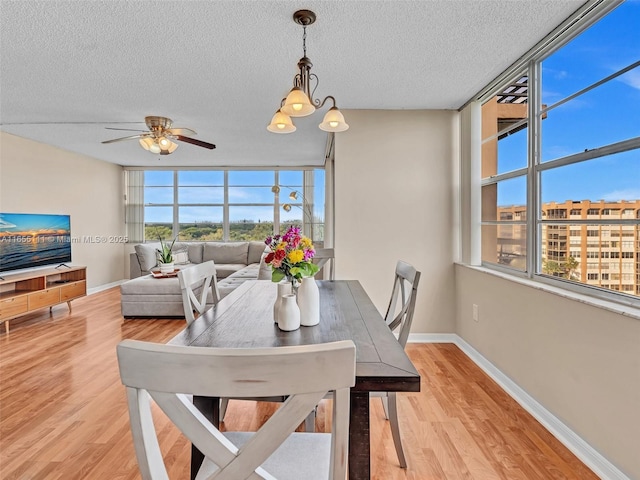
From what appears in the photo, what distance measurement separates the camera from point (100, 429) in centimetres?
208

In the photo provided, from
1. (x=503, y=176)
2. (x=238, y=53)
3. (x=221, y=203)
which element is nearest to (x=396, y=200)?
(x=503, y=176)

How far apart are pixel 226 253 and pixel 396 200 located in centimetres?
422

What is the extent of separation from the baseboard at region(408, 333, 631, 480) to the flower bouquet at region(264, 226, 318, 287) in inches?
64.4

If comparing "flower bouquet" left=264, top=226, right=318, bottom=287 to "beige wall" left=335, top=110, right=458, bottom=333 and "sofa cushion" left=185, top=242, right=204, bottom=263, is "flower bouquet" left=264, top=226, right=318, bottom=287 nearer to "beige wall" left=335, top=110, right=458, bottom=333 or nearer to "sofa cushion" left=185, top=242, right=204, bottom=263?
"beige wall" left=335, top=110, right=458, bottom=333

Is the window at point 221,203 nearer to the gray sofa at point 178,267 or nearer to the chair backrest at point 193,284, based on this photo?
the gray sofa at point 178,267

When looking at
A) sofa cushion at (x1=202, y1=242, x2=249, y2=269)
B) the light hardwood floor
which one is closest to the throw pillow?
sofa cushion at (x1=202, y1=242, x2=249, y2=269)

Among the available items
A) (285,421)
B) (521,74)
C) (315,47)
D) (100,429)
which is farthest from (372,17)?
(100,429)

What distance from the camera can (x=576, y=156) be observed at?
2.06m

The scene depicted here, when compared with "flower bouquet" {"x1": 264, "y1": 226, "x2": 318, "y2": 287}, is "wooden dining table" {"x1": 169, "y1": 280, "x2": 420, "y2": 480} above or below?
below

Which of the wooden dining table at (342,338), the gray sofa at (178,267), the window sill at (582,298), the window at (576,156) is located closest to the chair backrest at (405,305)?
the wooden dining table at (342,338)

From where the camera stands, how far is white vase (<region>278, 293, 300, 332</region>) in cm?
143

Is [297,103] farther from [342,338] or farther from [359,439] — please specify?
[359,439]

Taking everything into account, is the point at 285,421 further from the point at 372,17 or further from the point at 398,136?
the point at 398,136

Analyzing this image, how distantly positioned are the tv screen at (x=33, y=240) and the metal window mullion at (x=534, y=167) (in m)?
5.58
